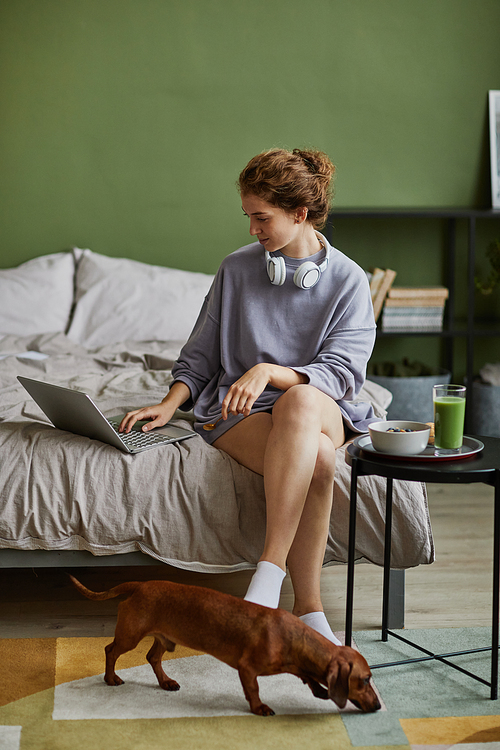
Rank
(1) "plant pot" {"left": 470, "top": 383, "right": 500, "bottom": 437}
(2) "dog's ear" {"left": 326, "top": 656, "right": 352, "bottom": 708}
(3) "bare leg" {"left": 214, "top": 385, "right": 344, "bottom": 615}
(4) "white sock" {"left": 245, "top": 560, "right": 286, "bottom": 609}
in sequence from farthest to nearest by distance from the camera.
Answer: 1. (1) "plant pot" {"left": 470, "top": 383, "right": 500, "bottom": 437}
2. (3) "bare leg" {"left": 214, "top": 385, "right": 344, "bottom": 615}
3. (4) "white sock" {"left": 245, "top": 560, "right": 286, "bottom": 609}
4. (2) "dog's ear" {"left": 326, "top": 656, "right": 352, "bottom": 708}

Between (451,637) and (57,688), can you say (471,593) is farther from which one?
(57,688)

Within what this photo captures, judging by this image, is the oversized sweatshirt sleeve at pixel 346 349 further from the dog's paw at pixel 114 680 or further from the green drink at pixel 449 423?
the dog's paw at pixel 114 680

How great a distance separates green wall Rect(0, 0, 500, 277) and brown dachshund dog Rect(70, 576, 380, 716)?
251cm

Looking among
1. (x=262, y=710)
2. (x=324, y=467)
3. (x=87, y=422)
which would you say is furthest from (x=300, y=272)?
(x=262, y=710)

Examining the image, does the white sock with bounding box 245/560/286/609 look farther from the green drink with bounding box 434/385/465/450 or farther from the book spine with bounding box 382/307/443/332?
the book spine with bounding box 382/307/443/332

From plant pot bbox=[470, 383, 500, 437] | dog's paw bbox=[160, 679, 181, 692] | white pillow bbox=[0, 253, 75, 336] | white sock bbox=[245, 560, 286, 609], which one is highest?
white pillow bbox=[0, 253, 75, 336]

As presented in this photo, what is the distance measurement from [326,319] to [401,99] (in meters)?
2.23

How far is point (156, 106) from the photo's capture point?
3.50m

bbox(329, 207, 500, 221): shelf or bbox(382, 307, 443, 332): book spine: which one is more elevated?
bbox(329, 207, 500, 221): shelf

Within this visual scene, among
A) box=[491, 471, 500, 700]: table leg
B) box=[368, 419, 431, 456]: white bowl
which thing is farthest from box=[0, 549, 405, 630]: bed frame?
box=[491, 471, 500, 700]: table leg

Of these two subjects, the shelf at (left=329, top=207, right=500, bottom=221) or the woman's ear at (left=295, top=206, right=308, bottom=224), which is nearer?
the woman's ear at (left=295, top=206, right=308, bottom=224)

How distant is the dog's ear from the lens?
1.26 meters

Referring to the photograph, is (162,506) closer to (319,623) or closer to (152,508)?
(152,508)

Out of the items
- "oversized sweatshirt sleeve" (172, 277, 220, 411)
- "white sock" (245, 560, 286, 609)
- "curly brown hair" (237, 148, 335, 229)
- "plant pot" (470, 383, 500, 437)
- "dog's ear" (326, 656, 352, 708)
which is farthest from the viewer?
"plant pot" (470, 383, 500, 437)
